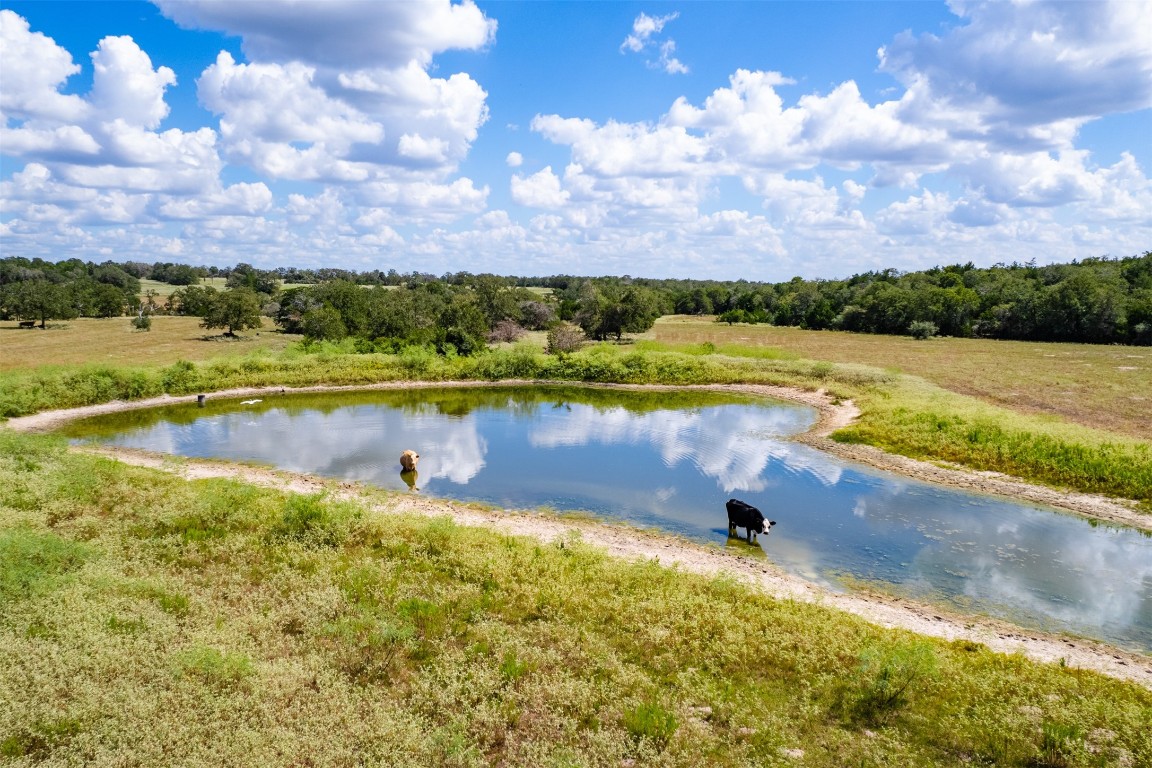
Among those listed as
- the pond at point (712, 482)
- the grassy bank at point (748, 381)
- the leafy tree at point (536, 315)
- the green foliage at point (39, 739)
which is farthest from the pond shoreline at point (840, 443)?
the leafy tree at point (536, 315)

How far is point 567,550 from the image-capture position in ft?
57.5

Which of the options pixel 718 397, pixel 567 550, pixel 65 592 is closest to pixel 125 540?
pixel 65 592

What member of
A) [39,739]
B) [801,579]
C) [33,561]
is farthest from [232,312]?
[801,579]

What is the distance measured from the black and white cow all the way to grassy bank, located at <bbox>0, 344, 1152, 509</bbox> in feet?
45.3

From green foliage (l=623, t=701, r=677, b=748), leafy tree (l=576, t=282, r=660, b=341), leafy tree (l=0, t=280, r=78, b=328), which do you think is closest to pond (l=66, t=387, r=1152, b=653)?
green foliage (l=623, t=701, r=677, b=748)

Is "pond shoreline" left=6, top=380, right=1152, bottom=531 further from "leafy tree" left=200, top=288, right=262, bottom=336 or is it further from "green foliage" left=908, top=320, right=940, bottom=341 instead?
"green foliage" left=908, top=320, right=940, bottom=341

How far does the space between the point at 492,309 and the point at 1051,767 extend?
69643 millimetres

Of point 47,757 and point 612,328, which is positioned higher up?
point 612,328

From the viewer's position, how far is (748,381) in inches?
1988

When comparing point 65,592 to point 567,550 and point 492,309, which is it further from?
point 492,309

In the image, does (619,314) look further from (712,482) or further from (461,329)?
(712,482)

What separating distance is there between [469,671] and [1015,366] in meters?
64.2

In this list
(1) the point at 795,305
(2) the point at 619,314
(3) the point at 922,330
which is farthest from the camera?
(1) the point at 795,305

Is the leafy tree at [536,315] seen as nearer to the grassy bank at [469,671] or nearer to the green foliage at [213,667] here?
the grassy bank at [469,671]
